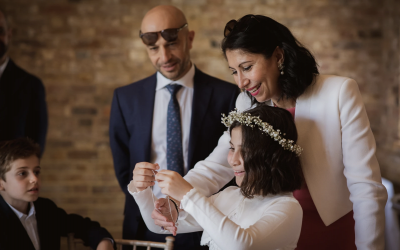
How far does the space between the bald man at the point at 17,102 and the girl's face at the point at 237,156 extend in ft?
5.41

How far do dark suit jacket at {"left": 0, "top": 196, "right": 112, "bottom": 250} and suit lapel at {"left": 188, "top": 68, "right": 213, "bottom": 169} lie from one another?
655mm

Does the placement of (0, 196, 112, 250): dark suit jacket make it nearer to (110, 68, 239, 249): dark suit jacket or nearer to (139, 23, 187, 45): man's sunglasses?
(110, 68, 239, 249): dark suit jacket

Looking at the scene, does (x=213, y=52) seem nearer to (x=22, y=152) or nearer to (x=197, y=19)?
(x=197, y=19)

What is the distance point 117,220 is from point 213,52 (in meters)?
2.18

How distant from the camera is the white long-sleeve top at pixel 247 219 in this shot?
119cm

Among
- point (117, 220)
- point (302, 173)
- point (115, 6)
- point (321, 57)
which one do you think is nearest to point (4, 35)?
point (115, 6)

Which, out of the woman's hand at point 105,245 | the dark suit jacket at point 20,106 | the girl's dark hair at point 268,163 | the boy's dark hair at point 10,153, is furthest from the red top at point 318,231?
the dark suit jacket at point 20,106

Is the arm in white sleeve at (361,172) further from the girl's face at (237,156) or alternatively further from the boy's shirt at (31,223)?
the boy's shirt at (31,223)

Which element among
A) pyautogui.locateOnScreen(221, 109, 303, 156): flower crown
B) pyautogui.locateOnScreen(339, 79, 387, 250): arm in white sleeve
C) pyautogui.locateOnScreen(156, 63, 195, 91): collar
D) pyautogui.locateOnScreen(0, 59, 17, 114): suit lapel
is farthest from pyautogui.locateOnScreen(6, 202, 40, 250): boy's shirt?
pyautogui.locateOnScreen(339, 79, 387, 250): arm in white sleeve

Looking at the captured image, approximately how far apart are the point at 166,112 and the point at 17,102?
104cm

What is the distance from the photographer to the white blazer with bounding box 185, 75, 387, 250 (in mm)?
1311

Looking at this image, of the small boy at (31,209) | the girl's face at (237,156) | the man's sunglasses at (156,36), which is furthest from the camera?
the man's sunglasses at (156,36)

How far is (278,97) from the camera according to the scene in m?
1.57

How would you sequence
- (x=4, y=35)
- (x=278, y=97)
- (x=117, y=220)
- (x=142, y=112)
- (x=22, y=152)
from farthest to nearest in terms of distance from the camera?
(x=117, y=220), (x=4, y=35), (x=142, y=112), (x=22, y=152), (x=278, y=97)
